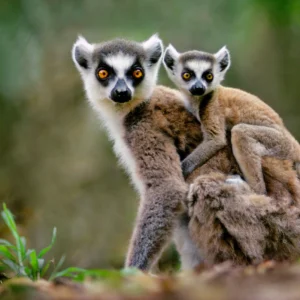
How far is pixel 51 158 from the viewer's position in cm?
1356

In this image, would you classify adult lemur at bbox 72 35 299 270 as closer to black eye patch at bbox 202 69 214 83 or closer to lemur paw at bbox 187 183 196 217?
lemur paw at bbox 187 183 196 217

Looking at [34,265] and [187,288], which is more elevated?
[34,265]

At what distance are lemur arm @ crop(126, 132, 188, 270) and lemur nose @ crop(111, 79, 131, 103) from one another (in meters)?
0.54

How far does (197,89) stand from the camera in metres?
6.58

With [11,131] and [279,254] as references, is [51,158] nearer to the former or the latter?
[11,131]

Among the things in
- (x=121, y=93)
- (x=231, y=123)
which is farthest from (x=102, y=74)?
(x=231, y=123)

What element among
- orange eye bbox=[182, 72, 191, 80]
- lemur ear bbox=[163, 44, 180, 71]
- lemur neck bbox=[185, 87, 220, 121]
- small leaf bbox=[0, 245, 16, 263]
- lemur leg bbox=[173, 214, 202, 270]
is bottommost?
small leaf bbox=[0, 245, 16, 263]

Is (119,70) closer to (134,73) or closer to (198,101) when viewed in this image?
(134,73)

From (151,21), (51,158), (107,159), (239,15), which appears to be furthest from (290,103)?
(51,158)

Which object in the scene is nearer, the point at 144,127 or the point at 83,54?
the point at 144,127

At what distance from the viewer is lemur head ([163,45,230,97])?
22.1 ft

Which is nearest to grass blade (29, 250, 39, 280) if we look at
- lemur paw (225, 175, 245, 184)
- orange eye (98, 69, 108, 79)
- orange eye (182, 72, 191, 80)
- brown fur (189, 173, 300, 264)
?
brown fur (189, 173, 300, 264)

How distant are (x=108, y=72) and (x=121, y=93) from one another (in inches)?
16.5

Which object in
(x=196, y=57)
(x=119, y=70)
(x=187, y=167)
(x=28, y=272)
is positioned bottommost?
(x=28, y=272)
